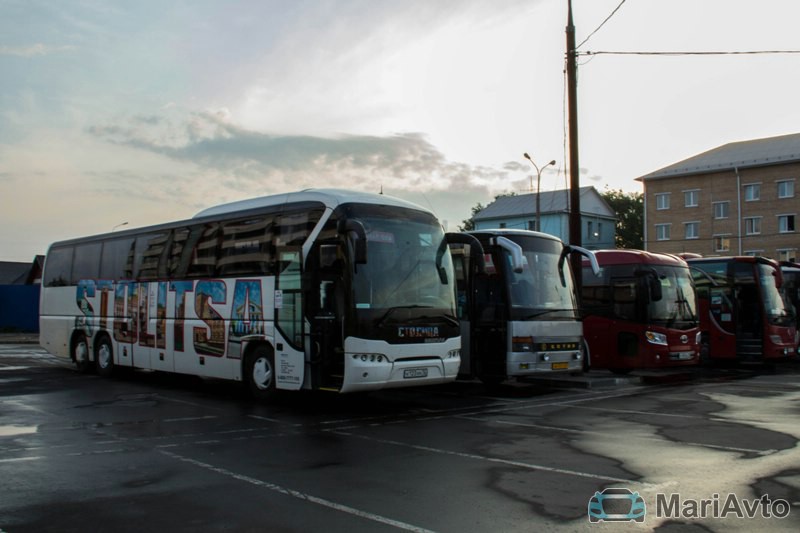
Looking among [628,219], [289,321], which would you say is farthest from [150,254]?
[628,219]

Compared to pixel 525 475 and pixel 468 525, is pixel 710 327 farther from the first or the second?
pixel 468 525

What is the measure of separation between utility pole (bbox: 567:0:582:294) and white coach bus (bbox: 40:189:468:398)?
20.3ft

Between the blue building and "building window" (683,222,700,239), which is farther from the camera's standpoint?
the blue building

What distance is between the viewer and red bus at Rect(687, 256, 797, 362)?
22234mm

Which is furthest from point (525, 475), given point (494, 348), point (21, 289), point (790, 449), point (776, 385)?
point (21, 289)

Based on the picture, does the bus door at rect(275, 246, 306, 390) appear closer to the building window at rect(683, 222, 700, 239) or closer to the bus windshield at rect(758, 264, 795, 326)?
the bus windshield at rect(758, 264, 795, 326)

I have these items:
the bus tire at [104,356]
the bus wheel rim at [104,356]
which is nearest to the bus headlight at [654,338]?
the bus tire at [104,356]

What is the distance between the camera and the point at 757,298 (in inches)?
879

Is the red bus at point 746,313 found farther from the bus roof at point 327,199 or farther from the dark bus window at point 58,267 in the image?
the dark bus window at point 58,267

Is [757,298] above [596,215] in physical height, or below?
below

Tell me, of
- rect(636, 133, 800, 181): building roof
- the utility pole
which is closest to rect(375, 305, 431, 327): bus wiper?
the utility pole

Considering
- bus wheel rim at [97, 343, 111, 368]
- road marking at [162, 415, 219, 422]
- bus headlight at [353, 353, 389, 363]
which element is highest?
bus headlight at [353, 353, 389, 363]

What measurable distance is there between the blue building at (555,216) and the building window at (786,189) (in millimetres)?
18954

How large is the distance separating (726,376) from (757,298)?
3.75 metres
